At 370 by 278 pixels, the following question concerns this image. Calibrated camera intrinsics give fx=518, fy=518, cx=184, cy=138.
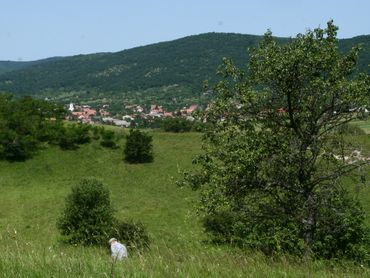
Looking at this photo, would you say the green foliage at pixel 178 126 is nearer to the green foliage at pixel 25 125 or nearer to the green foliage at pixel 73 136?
the green foliage at pixel 73 136

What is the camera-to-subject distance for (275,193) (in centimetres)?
1716

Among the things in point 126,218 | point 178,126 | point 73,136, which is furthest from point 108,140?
point 126,218

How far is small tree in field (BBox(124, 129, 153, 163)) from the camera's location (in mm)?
53719

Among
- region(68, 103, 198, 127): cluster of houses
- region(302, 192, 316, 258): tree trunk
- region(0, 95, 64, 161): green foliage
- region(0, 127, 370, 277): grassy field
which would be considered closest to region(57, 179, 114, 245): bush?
region(0, 127, 370, 277): grassy field

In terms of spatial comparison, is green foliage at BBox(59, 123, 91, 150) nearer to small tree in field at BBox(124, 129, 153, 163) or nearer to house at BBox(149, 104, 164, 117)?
small tree in field at BBox(124, 129, 153, 163)

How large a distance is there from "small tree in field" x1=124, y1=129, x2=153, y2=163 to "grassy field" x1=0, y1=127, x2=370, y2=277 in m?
1.09

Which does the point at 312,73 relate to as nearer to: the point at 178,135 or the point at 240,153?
the point at 240,153

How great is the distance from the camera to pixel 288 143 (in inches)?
650

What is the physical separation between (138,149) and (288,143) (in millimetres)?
38183

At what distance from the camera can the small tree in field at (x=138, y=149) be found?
A: 176ft

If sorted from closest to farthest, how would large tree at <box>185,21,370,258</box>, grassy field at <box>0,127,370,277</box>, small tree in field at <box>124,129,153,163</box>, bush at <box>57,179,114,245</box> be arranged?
grassy field at <box>0,127,370,277</box>, large tree at <box>185,21,370,258</box>, bush at <box>57,179,114,245</box>, small tree in field at <box>124,129,153,163</box>

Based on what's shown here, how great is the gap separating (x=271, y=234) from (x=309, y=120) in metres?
3.87

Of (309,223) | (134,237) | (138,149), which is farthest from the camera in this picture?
(138,149)

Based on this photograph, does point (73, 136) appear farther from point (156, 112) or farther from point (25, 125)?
point (156, 112)
